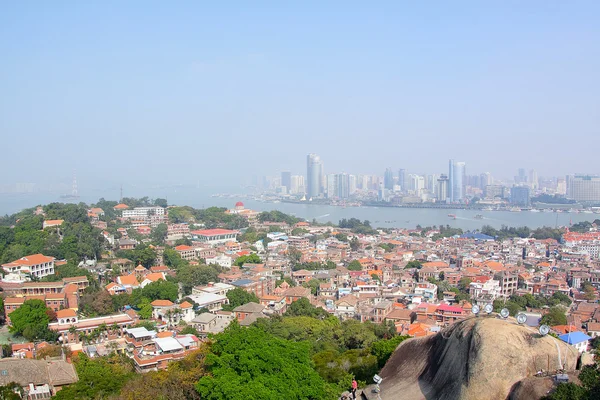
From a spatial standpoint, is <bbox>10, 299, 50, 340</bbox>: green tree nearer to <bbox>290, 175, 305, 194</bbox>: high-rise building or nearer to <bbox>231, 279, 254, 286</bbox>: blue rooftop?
<bbox>231, 279, 254, 286</bbox>: blue rooftop

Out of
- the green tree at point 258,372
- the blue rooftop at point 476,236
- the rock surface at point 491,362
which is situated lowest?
the blue rooftop at point 476,236

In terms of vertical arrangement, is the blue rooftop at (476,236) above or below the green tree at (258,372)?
below

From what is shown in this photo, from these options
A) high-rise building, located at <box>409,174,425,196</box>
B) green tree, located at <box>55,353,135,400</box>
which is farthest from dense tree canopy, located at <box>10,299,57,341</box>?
high-rise building, located at <box>409,174,425,196</box>

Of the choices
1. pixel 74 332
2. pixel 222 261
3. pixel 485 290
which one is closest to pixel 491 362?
pixel 74 332

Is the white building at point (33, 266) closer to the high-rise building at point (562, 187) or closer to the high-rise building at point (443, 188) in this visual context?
the high-rise building at point (443, 188)

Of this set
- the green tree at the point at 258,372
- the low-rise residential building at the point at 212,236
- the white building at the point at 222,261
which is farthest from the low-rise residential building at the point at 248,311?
the low-rise residential building at the point at 212,236
